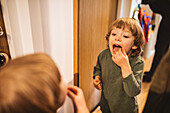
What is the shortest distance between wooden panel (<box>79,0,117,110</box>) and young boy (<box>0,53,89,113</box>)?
760 mm

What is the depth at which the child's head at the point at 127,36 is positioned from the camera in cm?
90

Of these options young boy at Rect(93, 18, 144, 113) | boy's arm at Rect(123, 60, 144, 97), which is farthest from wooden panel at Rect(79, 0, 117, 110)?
boy's arm at Rect(123, 60, 144, 97)

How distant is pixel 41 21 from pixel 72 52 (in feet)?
1.34

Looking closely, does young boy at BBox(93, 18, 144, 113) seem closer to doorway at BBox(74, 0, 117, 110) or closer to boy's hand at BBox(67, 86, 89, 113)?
doorway at BBox(74, 0, 117, 110)

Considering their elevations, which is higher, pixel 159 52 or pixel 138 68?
pixel 138 68

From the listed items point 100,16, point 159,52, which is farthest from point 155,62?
point 100,16

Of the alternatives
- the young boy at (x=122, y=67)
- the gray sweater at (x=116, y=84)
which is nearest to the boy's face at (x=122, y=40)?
the young boy at (x=122, y=67)

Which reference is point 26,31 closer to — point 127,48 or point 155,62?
point 127,48

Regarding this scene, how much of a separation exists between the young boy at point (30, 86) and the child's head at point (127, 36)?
0.56 metres

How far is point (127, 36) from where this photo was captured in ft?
2.95

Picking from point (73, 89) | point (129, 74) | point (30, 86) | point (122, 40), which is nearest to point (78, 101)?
point (73, 89)

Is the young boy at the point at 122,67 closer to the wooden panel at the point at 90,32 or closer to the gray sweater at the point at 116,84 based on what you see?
the gray sweater at the point at 116,84

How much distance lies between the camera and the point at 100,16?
1361 mm

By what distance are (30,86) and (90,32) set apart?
0.97 meters
